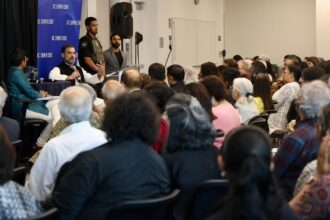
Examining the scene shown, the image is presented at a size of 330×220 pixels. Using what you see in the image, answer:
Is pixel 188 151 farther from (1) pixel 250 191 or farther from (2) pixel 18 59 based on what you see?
(2) pixel 18 59

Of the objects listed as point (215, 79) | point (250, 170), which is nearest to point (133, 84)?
point (215, 79)

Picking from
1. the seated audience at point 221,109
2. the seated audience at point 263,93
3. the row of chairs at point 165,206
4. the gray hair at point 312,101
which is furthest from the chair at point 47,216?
the seated audience at point 263,93

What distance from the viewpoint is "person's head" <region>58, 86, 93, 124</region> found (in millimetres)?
3592

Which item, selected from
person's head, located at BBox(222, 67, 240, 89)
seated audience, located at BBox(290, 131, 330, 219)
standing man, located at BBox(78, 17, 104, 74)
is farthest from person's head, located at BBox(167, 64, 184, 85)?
seated audience, located at BBox(290, 131, 330, 219)

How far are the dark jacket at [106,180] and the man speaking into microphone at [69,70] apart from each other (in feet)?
17.9

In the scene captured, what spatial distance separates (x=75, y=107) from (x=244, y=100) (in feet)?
8.45

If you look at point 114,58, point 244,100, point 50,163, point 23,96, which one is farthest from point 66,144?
point 114,58

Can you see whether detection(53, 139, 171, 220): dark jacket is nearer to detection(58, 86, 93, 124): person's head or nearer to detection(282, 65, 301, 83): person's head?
detection(58, 86, 93, 124): person's head

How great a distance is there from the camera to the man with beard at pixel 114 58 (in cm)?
944

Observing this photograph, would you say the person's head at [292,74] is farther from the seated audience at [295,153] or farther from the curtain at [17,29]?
the seated audience at [295,153]

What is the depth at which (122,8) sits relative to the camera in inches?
396

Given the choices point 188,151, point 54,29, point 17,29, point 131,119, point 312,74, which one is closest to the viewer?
Answer: point 131,119

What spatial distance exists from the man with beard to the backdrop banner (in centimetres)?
69

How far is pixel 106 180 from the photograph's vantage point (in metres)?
2.72
